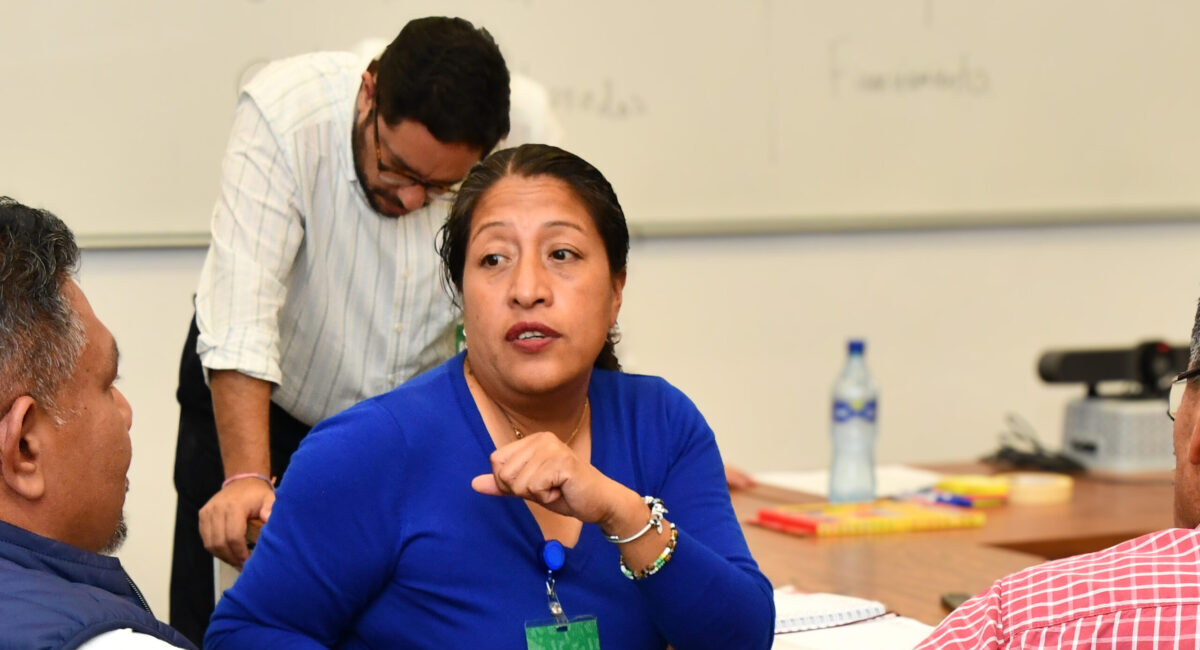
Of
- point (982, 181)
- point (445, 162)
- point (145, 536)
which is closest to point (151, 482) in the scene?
point (145, 536)

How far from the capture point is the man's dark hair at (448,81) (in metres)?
1.81

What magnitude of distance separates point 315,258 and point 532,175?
29.1 inches

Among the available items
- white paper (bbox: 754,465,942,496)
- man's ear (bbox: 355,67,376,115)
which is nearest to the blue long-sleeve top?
man's ear (bbox: 355,67,376,115)

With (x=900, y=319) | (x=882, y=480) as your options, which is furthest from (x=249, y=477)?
(x=900, y=319)

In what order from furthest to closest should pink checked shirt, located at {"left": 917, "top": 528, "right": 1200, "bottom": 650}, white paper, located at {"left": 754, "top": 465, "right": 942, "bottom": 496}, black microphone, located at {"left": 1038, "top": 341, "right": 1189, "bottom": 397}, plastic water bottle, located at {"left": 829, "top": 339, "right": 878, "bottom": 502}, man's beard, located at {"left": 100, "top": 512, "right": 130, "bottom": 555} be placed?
black microphone, located at {"left": 1038, "top": 341, "right": 1189, "bottom": 397} → white paper, located at {"left": 754, "top": 465, "right": 942, "bottom": 496} → plastic water bottle, located at {"left": 829, "top": 339, "right": 878, "bottom": 502} → man's beard, located at {"left": 100, "top": 512, "right": 130, "bottom": 555} → pink checked shirt, located at {"left": 917, "top": 528, "right": 1200, "bottom": 650}

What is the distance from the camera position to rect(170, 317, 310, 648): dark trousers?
2.19 m

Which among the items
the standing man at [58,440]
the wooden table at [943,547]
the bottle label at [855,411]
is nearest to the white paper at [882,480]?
the wooden table at [943,547]

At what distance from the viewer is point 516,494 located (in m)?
1.23

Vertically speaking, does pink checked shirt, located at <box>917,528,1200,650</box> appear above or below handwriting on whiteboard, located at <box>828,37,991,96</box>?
below

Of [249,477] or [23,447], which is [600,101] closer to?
[249,477]

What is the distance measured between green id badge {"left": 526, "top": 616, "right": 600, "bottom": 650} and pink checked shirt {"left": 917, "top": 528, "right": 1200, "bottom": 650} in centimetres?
43

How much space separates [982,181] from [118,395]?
305cm

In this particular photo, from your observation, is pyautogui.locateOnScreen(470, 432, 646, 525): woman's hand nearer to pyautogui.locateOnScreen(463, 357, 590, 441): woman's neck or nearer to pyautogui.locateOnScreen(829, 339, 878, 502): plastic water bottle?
pyautogui.locateOnScreen(463, 357, 590, 441): woman's neck

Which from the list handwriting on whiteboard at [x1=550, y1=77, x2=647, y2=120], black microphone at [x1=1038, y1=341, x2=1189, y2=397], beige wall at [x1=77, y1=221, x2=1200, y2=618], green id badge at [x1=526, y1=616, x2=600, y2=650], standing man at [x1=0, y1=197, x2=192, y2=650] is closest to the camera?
standing man at [x1=0, y1=197, x2=192, y2=650]
